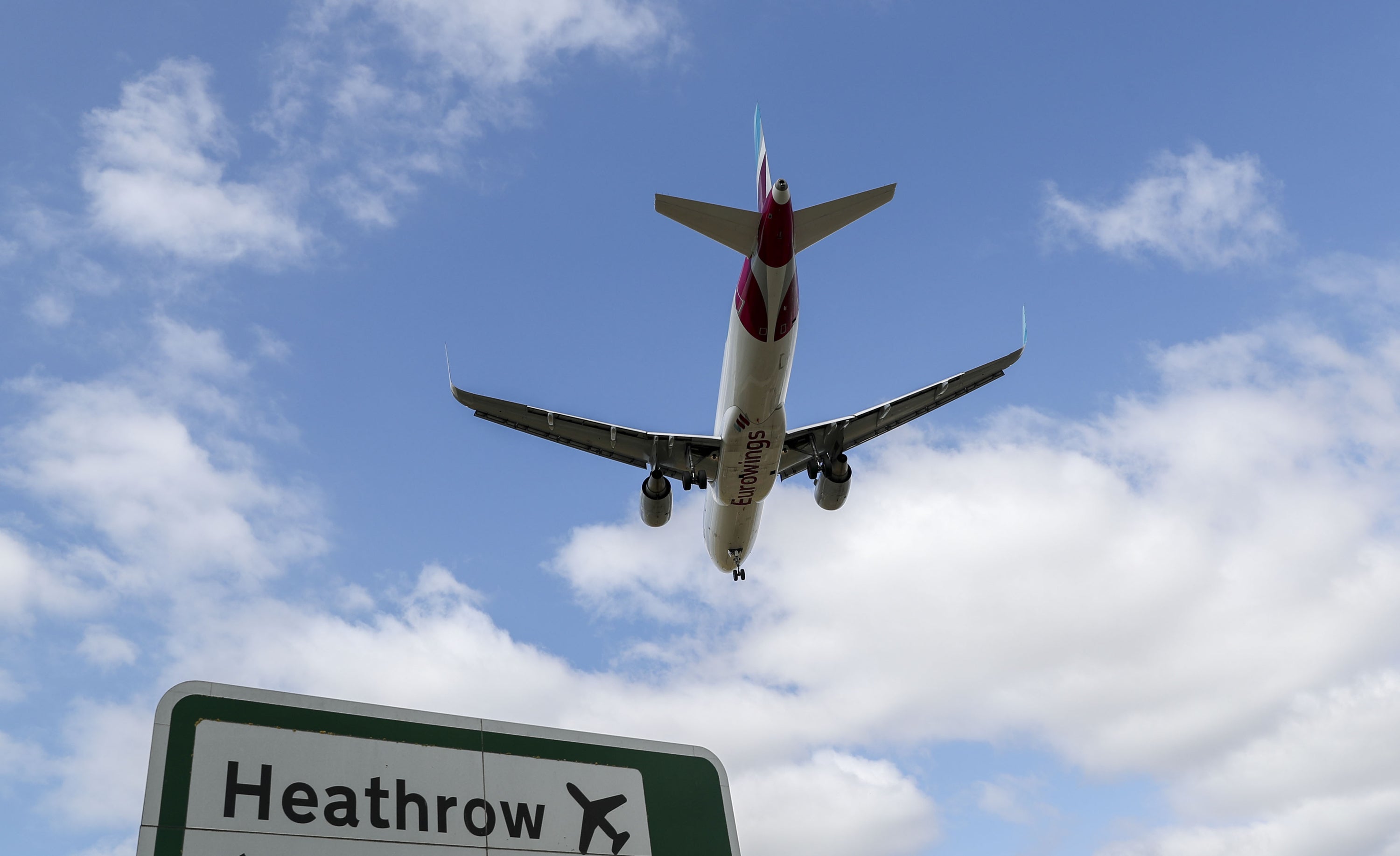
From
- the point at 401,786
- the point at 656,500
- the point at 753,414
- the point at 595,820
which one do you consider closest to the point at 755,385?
the point at 753,414

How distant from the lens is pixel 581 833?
898 centimetres

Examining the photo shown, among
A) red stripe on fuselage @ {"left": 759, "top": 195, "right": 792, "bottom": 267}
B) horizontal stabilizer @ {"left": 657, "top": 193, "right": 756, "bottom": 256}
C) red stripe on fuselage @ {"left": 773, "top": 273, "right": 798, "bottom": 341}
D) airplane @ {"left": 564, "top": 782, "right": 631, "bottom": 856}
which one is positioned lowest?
airplane @ {"left": 564, "top": 782, "right": 631, "bottom": 856}

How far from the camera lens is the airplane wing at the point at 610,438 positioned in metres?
36.3

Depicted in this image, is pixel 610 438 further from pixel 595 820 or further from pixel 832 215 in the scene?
pixel 595 820

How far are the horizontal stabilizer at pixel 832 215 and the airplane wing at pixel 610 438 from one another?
29.9 feet

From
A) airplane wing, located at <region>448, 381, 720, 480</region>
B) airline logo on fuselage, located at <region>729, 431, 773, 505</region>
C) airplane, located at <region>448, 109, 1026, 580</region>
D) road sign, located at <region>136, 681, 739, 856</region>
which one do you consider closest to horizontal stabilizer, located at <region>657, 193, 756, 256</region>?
airplane, located at <region>448, 109, 1026, 580</region>

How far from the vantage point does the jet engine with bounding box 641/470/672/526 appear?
37281mm

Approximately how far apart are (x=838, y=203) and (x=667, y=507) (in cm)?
1412

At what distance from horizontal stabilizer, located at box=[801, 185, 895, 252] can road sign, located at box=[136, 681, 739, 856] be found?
21829 mm

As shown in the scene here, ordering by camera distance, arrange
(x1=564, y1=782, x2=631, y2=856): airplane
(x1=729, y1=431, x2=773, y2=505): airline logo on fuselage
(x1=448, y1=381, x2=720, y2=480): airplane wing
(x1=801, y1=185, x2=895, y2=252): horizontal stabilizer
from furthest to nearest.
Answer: (x1=448, y1=381, x2=720, y2=480): airplane wing < (x1=729, y1=431, x2=773, y2=505): airline logo on fuselage < (x1=801, y1=185, x2=895, y2=252): horizontal stabilizer < (x1=564, y1=782, x2=631, y2=856): airplane

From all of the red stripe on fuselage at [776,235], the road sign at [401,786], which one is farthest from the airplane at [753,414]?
the road sign at [401,786]

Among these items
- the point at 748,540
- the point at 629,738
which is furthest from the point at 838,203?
the point at 629,738

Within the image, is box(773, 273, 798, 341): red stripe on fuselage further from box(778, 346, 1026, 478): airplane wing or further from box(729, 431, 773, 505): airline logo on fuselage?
box(778, 346, 1026, 478): airplane wing

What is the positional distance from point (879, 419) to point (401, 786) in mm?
32620
